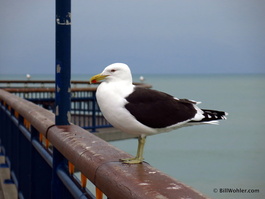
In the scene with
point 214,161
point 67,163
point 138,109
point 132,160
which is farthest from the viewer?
point 214,161

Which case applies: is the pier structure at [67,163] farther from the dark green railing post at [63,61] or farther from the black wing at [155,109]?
Answer: the black wing at [155,109]

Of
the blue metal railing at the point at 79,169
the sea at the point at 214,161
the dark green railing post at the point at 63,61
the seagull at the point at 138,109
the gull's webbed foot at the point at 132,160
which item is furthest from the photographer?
the sea at the point at 214,161

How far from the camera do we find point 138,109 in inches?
77.1

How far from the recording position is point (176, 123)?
6.72 feet

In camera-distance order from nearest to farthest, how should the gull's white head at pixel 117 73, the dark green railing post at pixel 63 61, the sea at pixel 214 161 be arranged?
the gull's white head at pixel 117 73, the dark green railing post at pixel 63 61, the sea at pixel 214 161

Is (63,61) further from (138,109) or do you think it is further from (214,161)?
(214,161)

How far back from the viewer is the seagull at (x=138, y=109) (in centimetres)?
194

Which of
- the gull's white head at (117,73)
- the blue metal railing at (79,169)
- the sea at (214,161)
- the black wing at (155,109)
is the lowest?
the sea at (214,161)

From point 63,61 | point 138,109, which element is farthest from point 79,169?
point 63,61

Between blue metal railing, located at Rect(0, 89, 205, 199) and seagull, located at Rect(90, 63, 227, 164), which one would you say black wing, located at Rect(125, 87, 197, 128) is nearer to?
seagull, located at Rect(90, 63, 227, 164)

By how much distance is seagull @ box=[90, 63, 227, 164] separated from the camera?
1938mm

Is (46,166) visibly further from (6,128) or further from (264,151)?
(264,151)

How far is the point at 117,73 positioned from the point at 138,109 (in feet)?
0.78

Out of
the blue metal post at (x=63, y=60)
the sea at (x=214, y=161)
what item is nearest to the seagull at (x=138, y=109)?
the blue metal post at (x=63, y=60)
